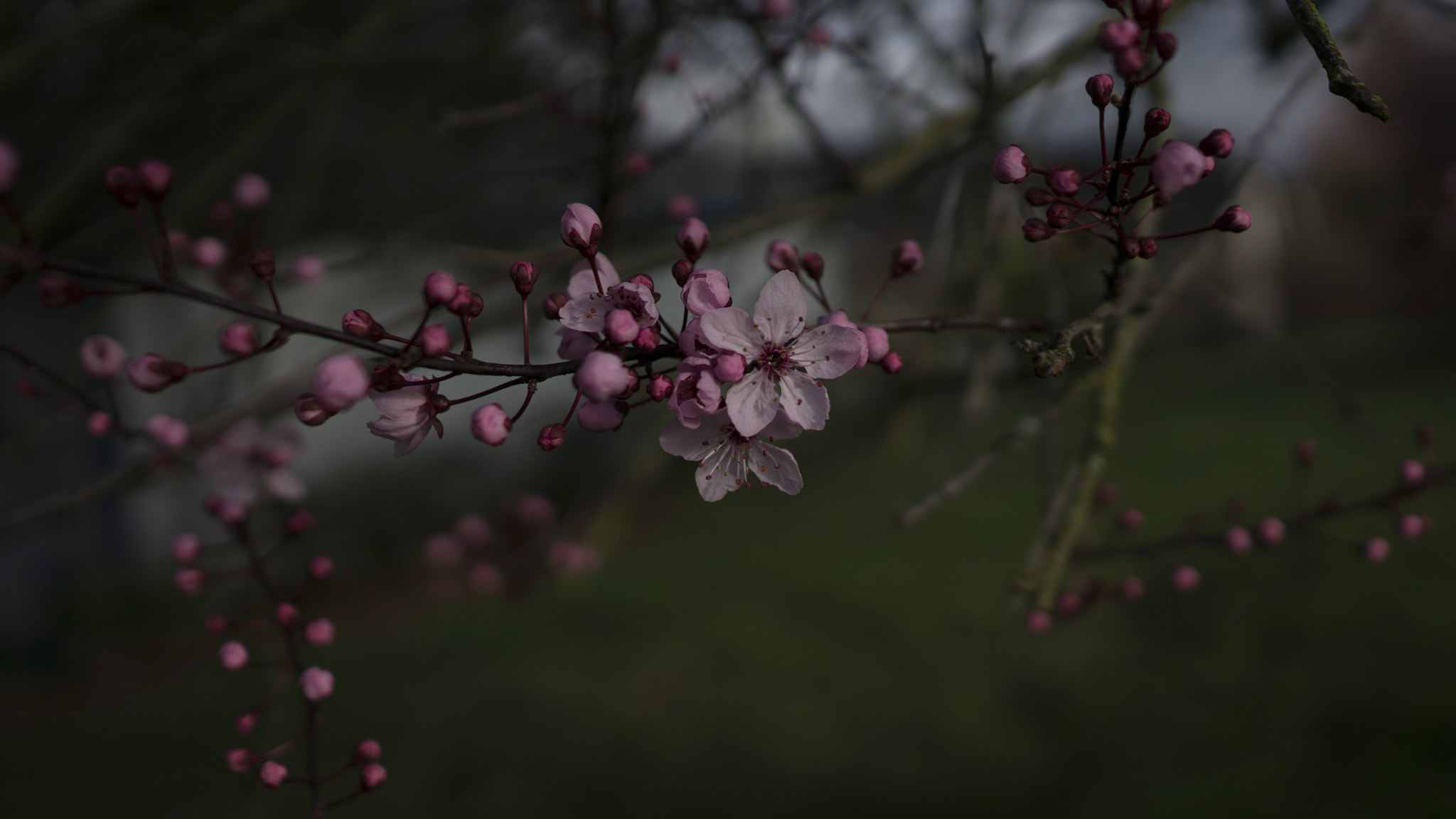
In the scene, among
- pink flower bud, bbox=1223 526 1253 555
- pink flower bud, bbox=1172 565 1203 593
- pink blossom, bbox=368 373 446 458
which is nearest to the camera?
pink blossom, bbox=368 373 446 458

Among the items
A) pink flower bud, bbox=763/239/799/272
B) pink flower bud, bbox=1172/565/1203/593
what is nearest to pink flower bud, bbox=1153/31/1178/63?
pink flower bud, bbox=763/239/799/272

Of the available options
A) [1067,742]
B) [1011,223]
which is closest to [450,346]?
[1011,223]

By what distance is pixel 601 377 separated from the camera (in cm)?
77

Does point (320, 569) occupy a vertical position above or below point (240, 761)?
above

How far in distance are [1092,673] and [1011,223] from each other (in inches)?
92.6

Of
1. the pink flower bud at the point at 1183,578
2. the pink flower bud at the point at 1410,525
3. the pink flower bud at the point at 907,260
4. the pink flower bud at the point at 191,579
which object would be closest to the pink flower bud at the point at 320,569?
the pink flower bud at the point at 191,579

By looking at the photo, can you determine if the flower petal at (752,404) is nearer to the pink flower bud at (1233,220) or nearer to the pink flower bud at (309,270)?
the pink flower bud at (1233,220)

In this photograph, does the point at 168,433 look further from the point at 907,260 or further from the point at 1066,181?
the point at 1066,181

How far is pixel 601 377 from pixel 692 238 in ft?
0.99

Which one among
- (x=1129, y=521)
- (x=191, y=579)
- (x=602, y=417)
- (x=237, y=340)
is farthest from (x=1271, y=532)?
(x=191, y=579)

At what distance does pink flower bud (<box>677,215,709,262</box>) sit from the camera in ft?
3.29

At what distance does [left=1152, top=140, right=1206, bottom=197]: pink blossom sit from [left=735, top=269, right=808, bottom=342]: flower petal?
39 centimetres

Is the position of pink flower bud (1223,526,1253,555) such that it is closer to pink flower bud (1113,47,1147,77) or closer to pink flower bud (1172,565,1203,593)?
pink flower bud (1172,565,1203,593)

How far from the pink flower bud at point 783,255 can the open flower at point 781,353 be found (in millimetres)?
101
